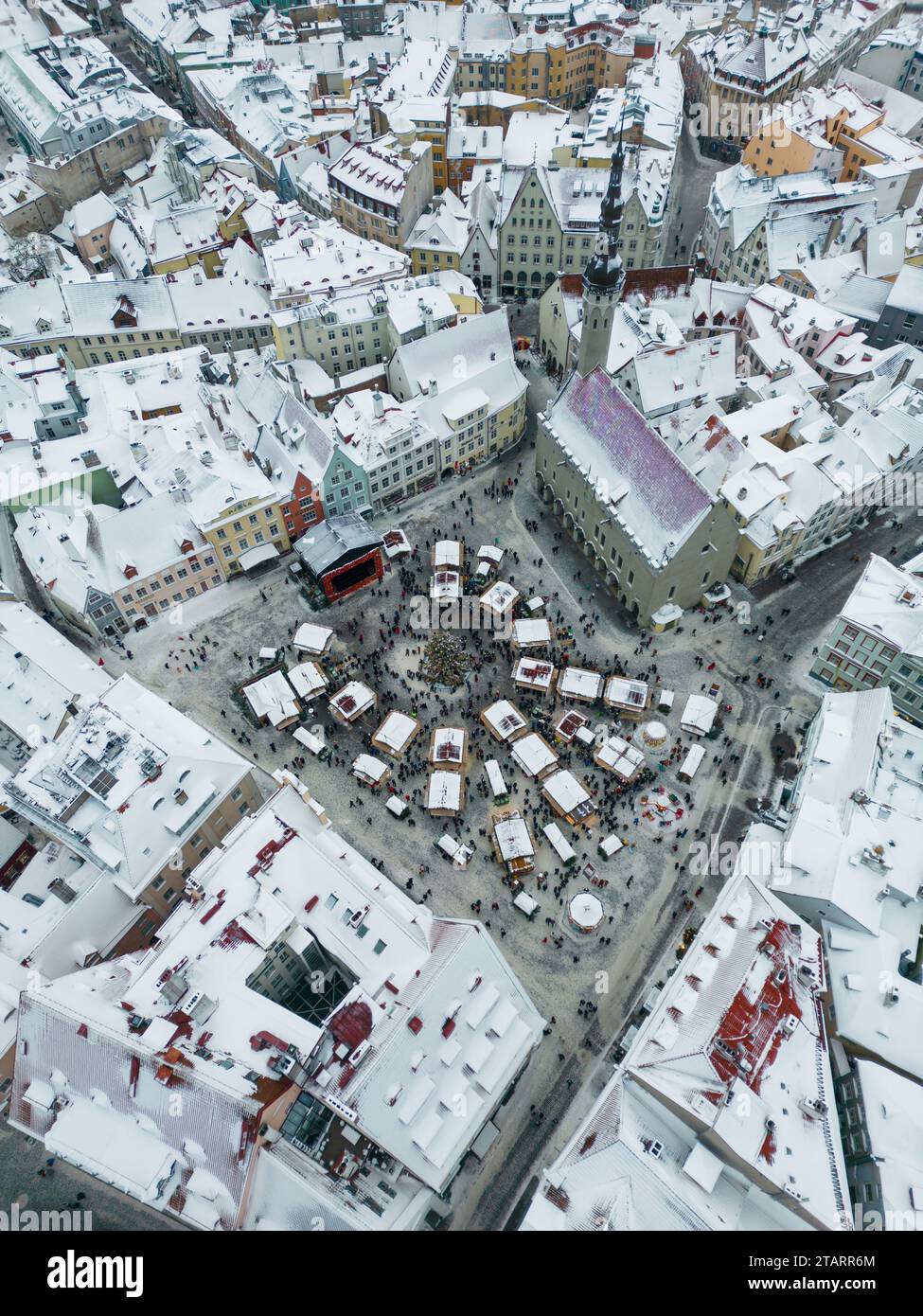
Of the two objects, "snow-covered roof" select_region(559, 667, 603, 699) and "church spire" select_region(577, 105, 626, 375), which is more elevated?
"church spire" select_region(577, 105, 626, 375)

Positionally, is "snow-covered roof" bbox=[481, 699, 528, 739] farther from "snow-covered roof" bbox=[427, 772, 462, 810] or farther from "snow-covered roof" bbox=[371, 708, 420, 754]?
"snow-covered roof" bbox=[371, 708, 420, 754]

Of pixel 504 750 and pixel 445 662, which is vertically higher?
pixel 445 662

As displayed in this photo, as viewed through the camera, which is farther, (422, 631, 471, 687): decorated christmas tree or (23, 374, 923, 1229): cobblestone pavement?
(422, 631, 471, 687): decorated christmas tree

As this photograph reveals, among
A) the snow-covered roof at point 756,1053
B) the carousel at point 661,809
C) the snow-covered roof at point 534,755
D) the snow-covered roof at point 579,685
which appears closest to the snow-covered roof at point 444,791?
the snow-covered roof at point 534,755

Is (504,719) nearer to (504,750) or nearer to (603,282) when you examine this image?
(504,750)

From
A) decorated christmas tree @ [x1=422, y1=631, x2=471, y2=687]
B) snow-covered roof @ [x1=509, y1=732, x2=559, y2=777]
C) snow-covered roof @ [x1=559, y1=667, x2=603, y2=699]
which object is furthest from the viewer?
decorated christmas tree @ [x1=422, y1=631, x2=471, y2=687]

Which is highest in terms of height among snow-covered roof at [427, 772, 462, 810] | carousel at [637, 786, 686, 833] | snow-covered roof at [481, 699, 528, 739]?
snow-covered roof at [481, 699, 528, 739]

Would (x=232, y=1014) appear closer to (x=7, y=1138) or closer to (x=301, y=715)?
(x=7, y=1138)

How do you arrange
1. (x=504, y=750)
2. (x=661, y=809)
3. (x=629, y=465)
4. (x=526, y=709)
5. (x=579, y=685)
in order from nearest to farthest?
1. (x=661, y=809)
2. (x=504, y=750)
3. (x=579, y=685)
4. (x=526, y=709)
5. (x=629, y=465)

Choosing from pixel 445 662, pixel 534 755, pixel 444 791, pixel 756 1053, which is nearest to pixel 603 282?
pixel 445 662

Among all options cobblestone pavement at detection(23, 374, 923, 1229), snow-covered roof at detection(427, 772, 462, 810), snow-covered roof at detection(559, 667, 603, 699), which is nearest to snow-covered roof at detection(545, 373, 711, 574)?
cobblestone pavement at detection(23, 374, 923, 1229)

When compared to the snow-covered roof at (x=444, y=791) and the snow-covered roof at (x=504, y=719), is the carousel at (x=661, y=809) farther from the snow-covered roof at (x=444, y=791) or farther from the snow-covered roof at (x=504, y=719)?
the snow-covered roof at (x=444, y=791)

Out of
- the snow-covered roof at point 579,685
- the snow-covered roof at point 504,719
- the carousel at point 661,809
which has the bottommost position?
the carousel at point 661,809
